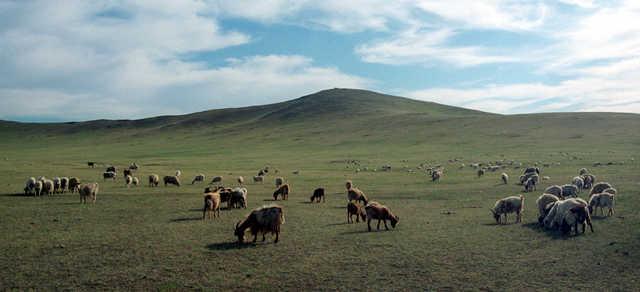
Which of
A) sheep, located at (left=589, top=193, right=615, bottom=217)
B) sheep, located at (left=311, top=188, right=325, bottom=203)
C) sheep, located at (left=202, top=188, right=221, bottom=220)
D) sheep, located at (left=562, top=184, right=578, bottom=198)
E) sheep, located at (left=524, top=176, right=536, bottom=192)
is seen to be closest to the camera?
sheep, located at (left=589, top=193, right=615, bottom=217)

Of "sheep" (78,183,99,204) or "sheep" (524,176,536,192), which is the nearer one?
"sheep" (78,183,99,204)

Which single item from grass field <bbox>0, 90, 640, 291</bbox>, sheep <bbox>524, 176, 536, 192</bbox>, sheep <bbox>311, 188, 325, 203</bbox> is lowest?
grass field <bbox>0, 90, 640, 291</bbox>

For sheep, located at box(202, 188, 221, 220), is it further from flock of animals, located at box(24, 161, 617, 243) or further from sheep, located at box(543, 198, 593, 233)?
sheep, located at box(543, 198, 593, 233)

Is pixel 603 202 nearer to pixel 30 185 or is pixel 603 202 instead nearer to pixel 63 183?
pixel 30 185

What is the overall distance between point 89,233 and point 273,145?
91059mm

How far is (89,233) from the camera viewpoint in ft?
60.6

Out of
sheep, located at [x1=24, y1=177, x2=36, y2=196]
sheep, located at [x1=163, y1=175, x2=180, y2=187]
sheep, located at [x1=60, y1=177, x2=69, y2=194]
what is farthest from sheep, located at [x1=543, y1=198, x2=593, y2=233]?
sheep, located at [x1=60, y1=177, x2=69, y2=194]

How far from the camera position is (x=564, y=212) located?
1803cm

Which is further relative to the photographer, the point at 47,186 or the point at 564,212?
the point at 47,186

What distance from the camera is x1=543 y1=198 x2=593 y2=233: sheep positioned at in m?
17.7

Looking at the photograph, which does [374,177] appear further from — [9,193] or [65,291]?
[65,291]

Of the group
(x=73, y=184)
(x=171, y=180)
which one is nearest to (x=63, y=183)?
(x=73, y=184)

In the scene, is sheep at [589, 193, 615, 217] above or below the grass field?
above

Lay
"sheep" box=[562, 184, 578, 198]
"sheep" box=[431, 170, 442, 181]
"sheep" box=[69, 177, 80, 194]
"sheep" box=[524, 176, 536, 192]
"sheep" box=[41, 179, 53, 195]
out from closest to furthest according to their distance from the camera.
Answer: "sheep" box=[562, 184, 578, 198], "sheep" box=[41, 179, 53, 195], "sheep" box=[524, 176, 536, 192], "sheep" box=[69, 177, 80, 194], "sheep" box=[431, 170, 442, 181]
